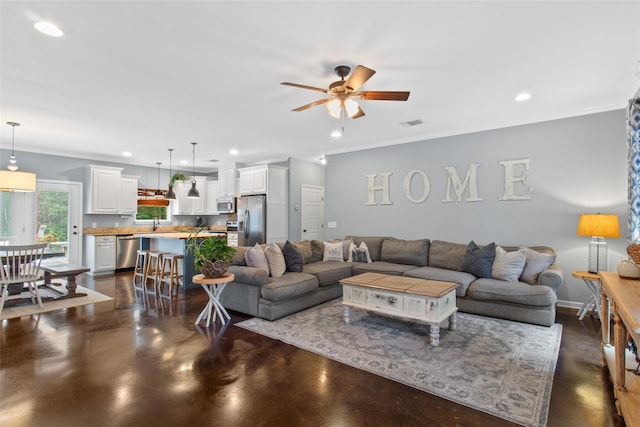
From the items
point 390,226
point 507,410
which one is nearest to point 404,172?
point 390,226

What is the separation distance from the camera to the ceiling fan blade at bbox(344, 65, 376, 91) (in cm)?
248

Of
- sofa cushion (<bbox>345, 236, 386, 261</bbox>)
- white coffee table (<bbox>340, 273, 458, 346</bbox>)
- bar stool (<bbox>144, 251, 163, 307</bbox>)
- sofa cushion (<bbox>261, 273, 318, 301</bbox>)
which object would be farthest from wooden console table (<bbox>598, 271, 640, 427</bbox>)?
bar stool (<bbox>144, 251, 163, 307</bbox>)

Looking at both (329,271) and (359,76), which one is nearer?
(359,76)

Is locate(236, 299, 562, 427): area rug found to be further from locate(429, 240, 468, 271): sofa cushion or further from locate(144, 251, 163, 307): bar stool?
locate(144, 251, 163, 307): bar stool

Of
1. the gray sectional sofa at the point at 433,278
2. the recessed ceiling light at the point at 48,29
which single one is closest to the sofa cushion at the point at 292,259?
the gray sectional sofa at the point at 433,278

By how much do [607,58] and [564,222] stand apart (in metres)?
2.31

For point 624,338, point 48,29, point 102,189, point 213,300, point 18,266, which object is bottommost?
point 213,300

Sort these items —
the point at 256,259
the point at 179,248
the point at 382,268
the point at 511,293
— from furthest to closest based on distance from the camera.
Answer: the point at 179,248
the point at 382,268
the point at 256,259
the point at 511,293

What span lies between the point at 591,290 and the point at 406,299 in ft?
8.19

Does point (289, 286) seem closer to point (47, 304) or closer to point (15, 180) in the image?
point (47, 304)

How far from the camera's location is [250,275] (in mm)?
3965

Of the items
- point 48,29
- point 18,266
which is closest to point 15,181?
point 18,266

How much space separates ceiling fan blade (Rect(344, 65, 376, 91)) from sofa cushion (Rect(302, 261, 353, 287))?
265 centimetres

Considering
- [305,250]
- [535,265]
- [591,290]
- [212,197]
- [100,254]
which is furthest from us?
[212,197]
